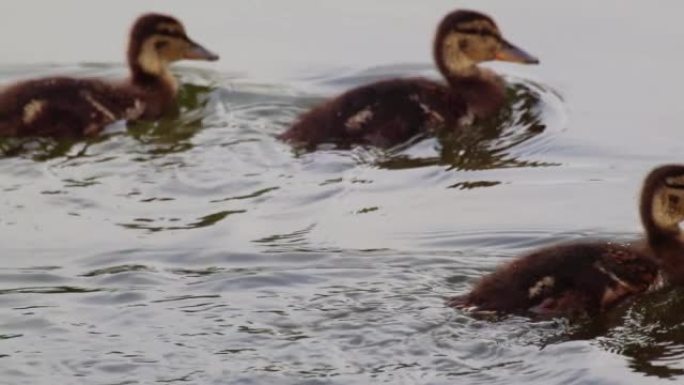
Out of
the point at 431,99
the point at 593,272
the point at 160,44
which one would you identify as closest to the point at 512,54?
the point at 431,99

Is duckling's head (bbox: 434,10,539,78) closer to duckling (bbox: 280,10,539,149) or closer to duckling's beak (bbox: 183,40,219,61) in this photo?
duckling (bbox: 280,10,539,149)

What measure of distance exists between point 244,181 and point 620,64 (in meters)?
1.96

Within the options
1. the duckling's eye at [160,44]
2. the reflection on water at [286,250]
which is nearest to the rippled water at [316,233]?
the reflection on water at [286,250]

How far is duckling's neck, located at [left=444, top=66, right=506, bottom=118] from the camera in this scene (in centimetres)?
800

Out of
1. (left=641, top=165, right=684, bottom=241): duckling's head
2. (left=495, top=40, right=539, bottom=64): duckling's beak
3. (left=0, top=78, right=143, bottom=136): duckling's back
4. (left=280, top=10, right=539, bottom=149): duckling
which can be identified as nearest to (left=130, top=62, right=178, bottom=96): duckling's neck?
(left=0, top=78, right=143, bottom=136): duckling's back

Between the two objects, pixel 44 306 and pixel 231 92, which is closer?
pixel 44 306

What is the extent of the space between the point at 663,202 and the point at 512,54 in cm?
219

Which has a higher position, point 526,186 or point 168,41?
point 168,41

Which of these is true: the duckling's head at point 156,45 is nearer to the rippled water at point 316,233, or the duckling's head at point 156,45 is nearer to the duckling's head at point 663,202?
the rippled water at point 316,233

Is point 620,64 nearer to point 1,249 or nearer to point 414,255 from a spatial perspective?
point 414,255

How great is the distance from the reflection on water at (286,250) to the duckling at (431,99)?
7cm

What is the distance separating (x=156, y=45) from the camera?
8.30 meters

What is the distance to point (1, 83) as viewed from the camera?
830 centimetres

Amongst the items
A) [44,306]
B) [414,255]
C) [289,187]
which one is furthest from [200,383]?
[289,187]
